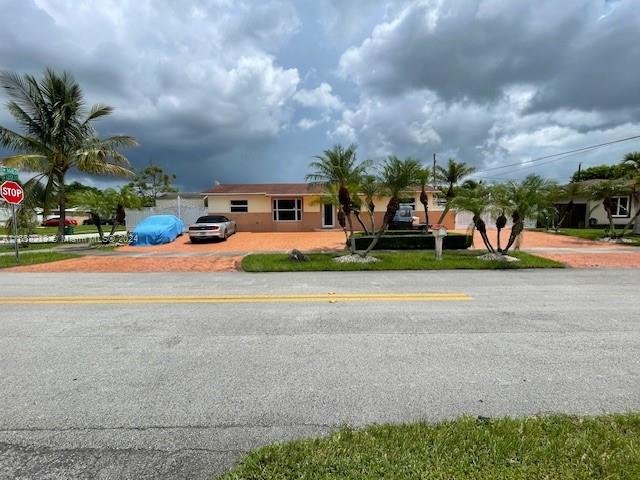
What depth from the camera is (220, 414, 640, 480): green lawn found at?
2244mm

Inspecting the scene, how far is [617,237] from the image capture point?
20.2 meters

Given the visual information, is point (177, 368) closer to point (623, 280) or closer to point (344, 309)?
point (344, 309)

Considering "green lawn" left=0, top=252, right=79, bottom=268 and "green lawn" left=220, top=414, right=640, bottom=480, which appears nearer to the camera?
"green lawn" left=220, top=414, right=640, bottom=480

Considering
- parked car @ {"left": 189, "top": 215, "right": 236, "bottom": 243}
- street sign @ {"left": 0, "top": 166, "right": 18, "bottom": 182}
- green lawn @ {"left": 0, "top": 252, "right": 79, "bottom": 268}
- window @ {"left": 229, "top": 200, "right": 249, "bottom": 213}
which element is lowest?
green lawn @ {"left": 0, "top": 252, "right": 79, "bottom": 268}

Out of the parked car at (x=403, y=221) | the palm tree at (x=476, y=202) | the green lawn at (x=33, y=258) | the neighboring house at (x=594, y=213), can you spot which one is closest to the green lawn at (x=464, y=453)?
the palm tree at (x=476, y=202)

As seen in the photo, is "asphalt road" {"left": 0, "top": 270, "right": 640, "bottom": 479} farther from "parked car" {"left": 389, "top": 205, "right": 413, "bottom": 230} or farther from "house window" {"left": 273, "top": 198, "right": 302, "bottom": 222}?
"house window" {"left": 273, "top": 198, "right": 302, "bottom": 222}

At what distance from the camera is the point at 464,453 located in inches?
95.5

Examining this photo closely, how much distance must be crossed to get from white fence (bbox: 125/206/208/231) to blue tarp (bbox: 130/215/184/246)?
5.52 m

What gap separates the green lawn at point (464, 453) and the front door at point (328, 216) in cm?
2664

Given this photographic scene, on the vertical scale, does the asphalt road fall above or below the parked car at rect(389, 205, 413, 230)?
below

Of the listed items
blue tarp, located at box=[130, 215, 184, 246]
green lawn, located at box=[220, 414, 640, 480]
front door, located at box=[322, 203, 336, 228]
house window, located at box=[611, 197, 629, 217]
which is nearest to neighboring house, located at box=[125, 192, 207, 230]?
blue tarp, located at box=[130, 215, 184, 246]

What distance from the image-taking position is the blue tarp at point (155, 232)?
21.1m

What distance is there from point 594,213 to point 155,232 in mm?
35453

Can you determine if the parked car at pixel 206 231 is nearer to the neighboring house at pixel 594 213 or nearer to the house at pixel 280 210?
the house at pixel 280 210
